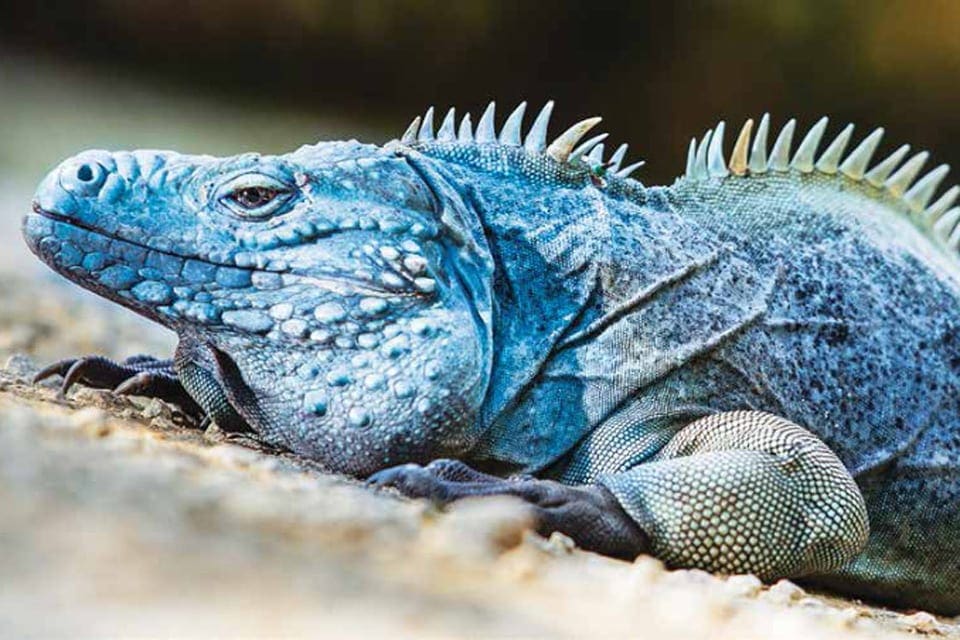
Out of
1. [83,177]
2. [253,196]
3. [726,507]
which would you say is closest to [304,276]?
[253,196]

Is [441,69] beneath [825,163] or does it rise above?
beneath

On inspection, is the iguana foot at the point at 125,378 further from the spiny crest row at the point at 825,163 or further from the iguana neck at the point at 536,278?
the spiny crest row at the point at 825,163

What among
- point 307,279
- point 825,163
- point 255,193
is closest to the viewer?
point 307,279

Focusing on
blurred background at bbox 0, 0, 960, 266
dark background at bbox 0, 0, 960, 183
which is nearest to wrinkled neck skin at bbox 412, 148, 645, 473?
blurred background at bbox 0, 0, 960, 266

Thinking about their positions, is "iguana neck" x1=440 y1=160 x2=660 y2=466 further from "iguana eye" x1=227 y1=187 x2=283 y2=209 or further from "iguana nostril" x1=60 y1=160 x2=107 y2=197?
"iguana nostril" x1=60 y1=160 x2=107 y2=197

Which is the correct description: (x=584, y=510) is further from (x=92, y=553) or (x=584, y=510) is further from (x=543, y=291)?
(x=92, y=553)

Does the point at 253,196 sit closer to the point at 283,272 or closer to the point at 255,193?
the point at 255,193

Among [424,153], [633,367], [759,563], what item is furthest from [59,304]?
[759,563]
